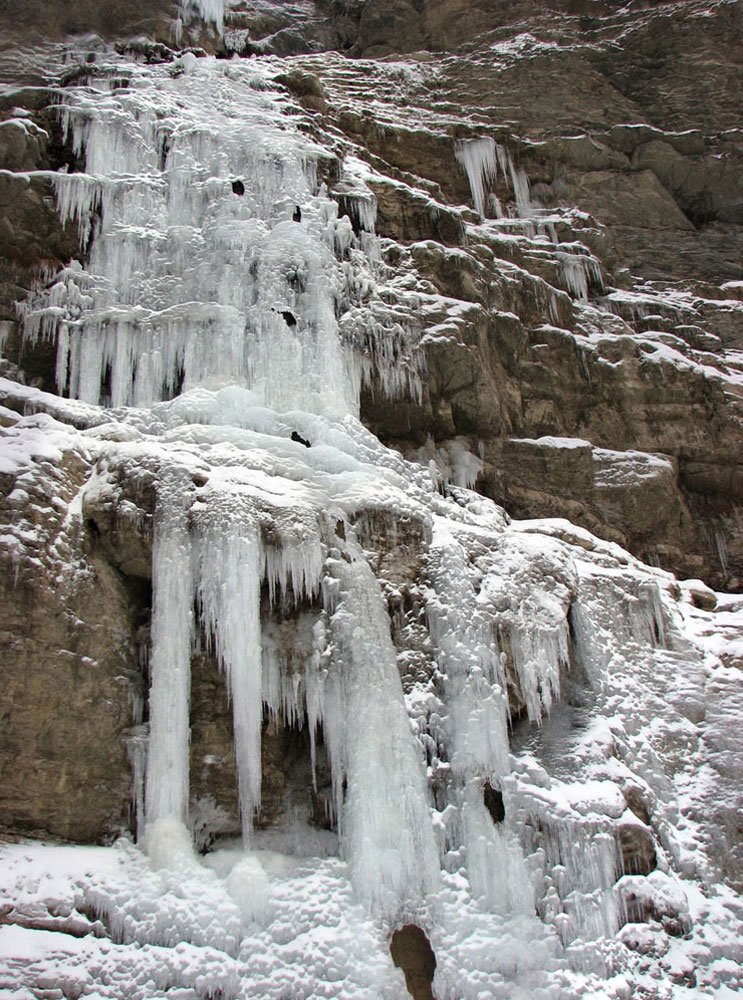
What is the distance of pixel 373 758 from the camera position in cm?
992

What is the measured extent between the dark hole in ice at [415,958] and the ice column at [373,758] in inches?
8.0

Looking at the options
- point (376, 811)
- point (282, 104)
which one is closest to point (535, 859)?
point (376, 811)

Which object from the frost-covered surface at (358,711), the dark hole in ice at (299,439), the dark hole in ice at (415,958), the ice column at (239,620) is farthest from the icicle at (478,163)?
the dark hole in ice at (415,958)

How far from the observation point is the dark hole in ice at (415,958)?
894 centimetres

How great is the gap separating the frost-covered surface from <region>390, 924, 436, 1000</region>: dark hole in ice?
0.43 feet

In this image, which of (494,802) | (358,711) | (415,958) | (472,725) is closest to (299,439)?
(358,711)

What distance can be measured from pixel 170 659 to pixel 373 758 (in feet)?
7.77

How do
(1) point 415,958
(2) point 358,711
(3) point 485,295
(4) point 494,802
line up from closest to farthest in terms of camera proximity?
1. (1) point 415,958
2. (2) point 358,711
3. (4) point 494,802
4. (3) point 485,295

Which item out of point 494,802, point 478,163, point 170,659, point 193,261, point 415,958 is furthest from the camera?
point 478,163

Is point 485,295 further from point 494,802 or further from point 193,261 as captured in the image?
point 494,802

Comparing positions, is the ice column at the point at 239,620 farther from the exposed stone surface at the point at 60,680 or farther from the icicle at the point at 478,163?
the icicle at the point at 478,163

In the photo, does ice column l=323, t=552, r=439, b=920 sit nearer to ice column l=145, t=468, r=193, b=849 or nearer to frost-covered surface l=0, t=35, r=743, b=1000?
frost-covered surface l=0, t=35, r=743, b=1000

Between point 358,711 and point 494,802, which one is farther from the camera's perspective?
point 494,802

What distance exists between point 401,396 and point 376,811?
8.54 metres
